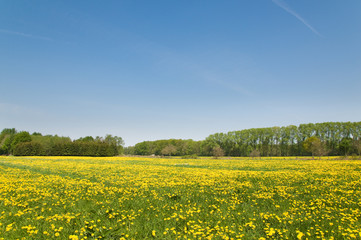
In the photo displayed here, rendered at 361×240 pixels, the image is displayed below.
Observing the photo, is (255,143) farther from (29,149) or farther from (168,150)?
(29,149)

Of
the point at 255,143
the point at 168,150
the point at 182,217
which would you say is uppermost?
the point at 255,143

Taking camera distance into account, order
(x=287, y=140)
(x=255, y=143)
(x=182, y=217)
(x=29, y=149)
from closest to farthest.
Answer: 1. (x=182, y=217)
2. (x=29, y=149)
3. (x=287, y=140)
4. (x=255, y=143)

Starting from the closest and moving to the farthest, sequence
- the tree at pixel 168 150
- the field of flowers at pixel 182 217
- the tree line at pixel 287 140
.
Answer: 1. the field of flowers at pixel 182 217
2. the tree line at pixel 287 140
3. the tree at pixel 168 150

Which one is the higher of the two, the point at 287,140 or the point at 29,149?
the point at 287,140

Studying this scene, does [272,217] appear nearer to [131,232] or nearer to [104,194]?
[131,232]

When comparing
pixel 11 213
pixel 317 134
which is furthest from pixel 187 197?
pixel 317 134

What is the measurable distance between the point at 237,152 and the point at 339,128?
151 feet

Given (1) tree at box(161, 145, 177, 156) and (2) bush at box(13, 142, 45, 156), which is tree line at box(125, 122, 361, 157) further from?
(2) bush at box(13, 142, 45, 156)

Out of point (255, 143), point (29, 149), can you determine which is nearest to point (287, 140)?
point (255, 143)

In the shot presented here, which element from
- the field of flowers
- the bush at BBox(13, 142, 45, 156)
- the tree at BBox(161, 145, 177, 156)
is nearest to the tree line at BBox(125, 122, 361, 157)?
the tree at BBox(161, 145, 177, 156)

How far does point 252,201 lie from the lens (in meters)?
9.82

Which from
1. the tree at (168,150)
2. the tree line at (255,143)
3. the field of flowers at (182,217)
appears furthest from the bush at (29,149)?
the field of flowers at (182,217)

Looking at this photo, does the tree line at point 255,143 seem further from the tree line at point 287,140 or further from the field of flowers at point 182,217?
the field of flowers at point 182,217

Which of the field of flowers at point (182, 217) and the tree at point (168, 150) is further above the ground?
the field of flowers at point (182, 217)
